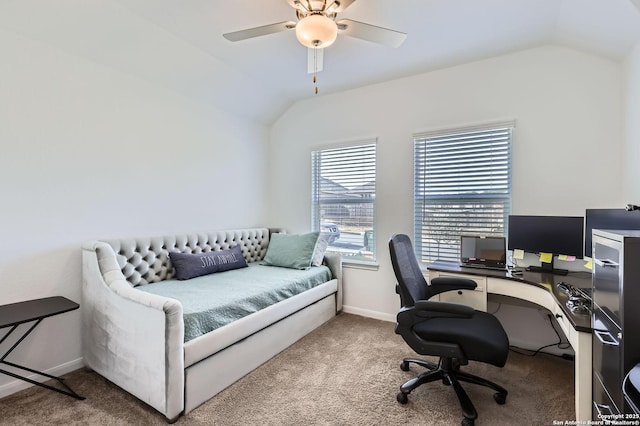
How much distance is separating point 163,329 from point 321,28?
76.1 inches

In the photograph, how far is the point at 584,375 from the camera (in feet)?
4.67

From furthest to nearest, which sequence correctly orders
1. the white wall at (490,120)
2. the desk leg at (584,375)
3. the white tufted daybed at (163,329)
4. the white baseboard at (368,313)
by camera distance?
1. the white baseboard at (368,313)
2. the white wall at (490,120)
3. the white tufted daybed at (163,329)
4. the desk leg at (584,375)

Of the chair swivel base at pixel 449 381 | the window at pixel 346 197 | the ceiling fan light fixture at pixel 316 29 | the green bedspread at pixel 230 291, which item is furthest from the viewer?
the window at pixel 346 197

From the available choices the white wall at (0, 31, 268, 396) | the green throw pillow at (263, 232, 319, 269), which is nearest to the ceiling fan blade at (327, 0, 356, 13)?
the white wall at (0, 31, 268, 396)

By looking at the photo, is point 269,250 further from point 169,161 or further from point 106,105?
point 106,105

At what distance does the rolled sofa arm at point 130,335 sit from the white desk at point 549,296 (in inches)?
→ 81.7

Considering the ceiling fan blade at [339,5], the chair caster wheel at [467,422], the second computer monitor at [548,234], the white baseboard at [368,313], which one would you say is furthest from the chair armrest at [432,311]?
the ceiling fan blade at [339,5]

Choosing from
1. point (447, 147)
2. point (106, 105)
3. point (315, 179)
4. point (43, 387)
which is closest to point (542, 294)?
point (447, 147)

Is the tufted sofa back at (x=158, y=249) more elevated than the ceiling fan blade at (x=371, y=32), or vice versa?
the ceiling fan blade at (x=371, y=32)

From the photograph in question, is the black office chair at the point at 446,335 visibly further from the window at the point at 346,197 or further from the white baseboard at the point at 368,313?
the window at the point at 346,197

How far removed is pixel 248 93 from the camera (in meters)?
3.58

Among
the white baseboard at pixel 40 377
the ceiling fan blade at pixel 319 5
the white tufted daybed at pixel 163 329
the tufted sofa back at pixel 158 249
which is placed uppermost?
the ceiling fan blade at pixel 319 5

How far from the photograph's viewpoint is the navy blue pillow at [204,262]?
9.41ft

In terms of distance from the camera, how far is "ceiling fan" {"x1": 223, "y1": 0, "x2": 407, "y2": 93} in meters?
1.68
